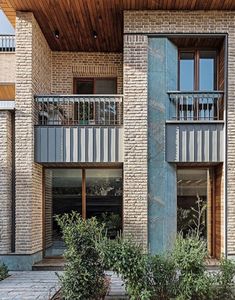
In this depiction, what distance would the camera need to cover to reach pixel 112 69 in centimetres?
1227

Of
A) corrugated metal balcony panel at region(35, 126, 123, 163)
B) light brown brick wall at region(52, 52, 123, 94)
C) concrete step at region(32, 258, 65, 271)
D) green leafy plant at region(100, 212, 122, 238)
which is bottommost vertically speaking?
concrete step at region(32, 258, 65, 271)

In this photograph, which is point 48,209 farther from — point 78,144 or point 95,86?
point 95,86

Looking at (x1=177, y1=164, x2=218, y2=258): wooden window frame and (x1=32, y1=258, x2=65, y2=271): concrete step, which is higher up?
(x1=177, y1=164, x2=218, y2=258): wooden window frame

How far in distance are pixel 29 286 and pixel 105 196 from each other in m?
3.61

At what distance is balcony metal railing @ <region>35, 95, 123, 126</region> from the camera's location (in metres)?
10.4

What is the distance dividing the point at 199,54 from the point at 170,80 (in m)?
1.36

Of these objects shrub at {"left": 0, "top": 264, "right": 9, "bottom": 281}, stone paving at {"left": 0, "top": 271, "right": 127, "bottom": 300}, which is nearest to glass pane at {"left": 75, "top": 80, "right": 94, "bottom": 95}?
stone paving at {"left": 0, "top": 271, "right": 127, "bottom": 300}

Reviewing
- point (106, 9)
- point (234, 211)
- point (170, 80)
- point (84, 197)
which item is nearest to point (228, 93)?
point (170, 80)

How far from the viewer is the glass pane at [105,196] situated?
1079cm

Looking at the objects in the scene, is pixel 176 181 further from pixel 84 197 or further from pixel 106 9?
pixel 106 9

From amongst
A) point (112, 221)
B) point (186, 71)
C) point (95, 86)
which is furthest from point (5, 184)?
point (186, 71)

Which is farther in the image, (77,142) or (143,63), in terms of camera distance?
(77,142)

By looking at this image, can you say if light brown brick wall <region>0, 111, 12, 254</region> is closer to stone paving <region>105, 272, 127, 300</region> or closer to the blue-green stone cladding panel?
stone paving <region>105, 272, 127, 300</region>

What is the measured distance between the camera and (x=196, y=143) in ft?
32.5
